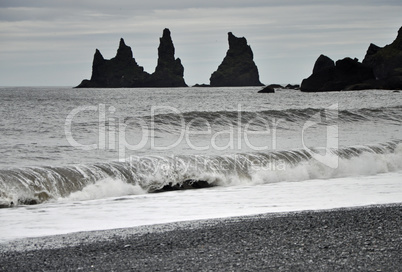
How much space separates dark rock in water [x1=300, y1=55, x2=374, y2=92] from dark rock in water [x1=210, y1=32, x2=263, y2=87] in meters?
90.4

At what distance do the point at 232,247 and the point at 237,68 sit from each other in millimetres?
191797

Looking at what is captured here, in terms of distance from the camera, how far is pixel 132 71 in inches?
7539

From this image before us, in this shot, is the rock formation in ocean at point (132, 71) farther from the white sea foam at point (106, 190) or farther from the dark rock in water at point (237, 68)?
the white sea foam at point (106, 190)

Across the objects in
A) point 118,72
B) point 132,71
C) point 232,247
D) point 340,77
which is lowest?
point 232,247

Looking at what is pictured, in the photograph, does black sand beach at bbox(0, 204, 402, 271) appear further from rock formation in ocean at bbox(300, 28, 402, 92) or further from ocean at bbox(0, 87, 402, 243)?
rock formation in ocean at bbox(300, 28, 402, 92)

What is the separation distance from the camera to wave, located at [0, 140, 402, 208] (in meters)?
10.1

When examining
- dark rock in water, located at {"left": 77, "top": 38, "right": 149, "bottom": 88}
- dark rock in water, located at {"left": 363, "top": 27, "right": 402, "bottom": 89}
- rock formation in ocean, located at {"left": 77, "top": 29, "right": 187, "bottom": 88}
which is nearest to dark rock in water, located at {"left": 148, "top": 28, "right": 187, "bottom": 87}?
rock formation in ocean, located at {"left": 77, "top": 29, "right": 187, "bottom": 88}

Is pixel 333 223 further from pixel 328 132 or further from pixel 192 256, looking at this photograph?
pixel 328 132

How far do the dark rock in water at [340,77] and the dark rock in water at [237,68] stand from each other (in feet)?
297

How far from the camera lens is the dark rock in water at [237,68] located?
636 ft

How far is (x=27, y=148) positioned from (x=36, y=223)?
7.86m

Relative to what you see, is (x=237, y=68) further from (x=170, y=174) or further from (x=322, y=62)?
(x=170, y=174)

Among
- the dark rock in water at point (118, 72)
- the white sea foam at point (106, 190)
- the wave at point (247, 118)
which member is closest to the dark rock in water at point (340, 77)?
the wave at point (247, 118)

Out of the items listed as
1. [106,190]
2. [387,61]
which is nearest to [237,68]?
[387,61]
